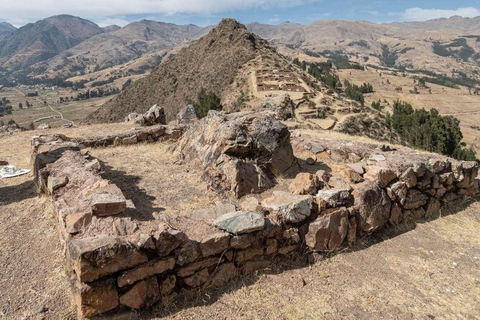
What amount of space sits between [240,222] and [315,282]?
6.63ft

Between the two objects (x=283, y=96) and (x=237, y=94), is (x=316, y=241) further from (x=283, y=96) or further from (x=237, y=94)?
(x=237, y=94)

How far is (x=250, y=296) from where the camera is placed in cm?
607

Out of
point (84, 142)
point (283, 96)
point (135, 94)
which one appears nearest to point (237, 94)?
point (283, 96)

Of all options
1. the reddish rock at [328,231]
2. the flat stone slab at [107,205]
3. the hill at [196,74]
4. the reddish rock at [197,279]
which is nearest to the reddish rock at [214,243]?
the reddish rock at [197,279]

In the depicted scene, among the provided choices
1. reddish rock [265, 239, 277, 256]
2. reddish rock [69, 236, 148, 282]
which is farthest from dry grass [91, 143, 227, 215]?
reddish rock [69, 236, 148, 282]

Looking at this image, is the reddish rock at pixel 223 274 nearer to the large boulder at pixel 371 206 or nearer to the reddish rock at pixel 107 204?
the reddish rock at pixel 107 204

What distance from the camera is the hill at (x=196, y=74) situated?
214 ft

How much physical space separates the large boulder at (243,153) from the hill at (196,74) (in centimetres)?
4780

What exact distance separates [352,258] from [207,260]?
3.64 m

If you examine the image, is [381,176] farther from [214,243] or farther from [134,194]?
[134,194]

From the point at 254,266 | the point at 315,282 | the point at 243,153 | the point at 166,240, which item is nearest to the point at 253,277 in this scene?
the point at 254,266

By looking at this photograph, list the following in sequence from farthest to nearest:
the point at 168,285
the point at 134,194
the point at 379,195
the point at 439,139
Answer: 1. the point at 439,139
2. the point at 379,195
3. the point at 134,194
4. the point at 168,285

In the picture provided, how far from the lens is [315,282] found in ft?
22.0

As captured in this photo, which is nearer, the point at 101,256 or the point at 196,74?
the point at 101,256
